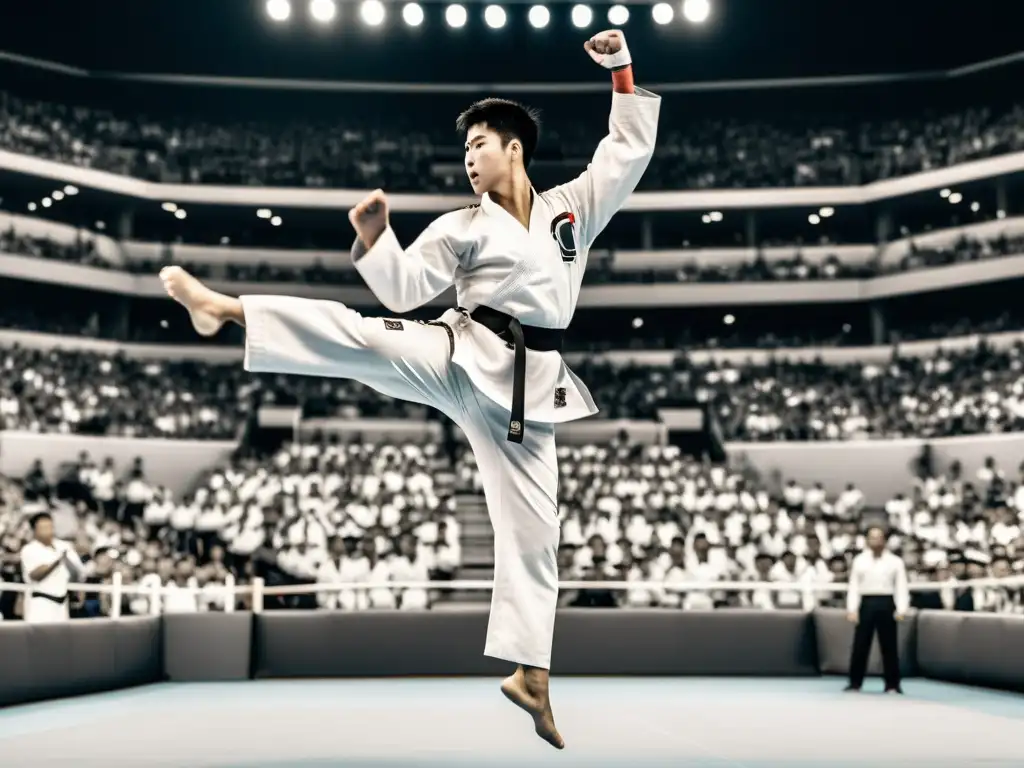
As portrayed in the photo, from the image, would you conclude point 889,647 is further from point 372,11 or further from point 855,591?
point 372,11

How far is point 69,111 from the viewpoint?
28.0 m

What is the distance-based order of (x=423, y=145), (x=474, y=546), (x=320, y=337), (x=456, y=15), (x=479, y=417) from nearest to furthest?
(x=320, y=337)
(x=479, y=417)
(x=474, y=546)
(x=456, y=15)
(x=423, y=145)

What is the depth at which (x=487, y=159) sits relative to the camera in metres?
4.11

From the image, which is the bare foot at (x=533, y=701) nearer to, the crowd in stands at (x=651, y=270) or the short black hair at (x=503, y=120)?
the short black hair at (x=503, y=120)

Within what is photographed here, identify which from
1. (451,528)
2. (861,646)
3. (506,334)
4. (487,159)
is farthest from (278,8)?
(506,334)

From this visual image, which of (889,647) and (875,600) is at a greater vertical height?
(875,600)

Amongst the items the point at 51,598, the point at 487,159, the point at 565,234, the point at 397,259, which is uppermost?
the point at 487,159

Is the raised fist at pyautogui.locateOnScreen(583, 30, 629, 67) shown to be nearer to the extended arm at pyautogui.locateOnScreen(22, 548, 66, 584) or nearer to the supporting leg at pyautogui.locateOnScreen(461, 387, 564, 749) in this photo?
the supporting leg at pyautogui.locateOnScreen(461, 387, 564, 749)

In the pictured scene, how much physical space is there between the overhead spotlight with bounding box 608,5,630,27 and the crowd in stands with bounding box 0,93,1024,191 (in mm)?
3369

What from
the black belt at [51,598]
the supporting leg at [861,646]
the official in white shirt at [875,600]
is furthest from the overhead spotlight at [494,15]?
the black belt at [51,598]

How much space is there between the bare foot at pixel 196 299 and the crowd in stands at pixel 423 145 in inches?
902

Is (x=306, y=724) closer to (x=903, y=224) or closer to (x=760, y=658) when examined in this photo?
(x=760, y=658)

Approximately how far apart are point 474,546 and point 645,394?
7558mm

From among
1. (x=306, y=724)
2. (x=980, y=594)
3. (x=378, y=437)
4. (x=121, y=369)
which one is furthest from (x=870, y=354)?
(x=306, y=724)
